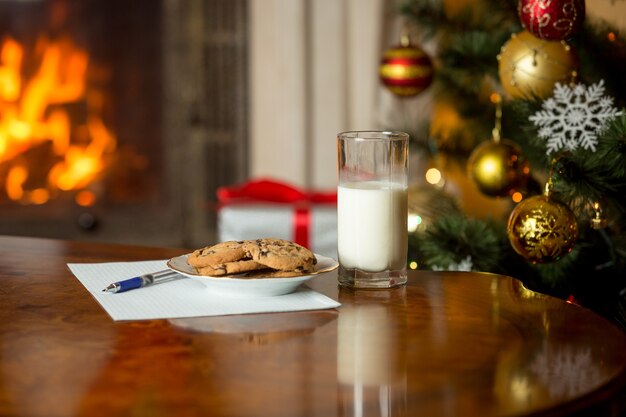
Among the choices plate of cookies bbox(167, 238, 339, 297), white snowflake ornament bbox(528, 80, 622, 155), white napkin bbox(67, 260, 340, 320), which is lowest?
white napkin bbox(67, 260, 340, 320)

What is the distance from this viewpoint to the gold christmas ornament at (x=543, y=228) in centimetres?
115

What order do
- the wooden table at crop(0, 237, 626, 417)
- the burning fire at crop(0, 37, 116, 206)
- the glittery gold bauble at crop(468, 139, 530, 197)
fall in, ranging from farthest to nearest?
the burning fire at crop(0, 37, 116, 206) → the glittery gold bauble at crop(468, 139, 530, 197) → the wooden table at crop(0, 237, 626, 417)

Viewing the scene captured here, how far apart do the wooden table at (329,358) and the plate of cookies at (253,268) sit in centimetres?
4

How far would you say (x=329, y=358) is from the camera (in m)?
0.68

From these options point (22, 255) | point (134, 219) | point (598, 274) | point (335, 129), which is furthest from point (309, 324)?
point (134, 219)

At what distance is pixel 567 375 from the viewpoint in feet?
2.10

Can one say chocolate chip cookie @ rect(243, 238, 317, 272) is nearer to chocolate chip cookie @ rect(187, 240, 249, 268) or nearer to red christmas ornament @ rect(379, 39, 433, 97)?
chocolate chip cookie @ rect(187, 240, 249, 268)

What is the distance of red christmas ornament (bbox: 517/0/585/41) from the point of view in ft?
4.17

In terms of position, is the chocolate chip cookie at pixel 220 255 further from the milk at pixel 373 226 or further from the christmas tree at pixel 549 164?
the christmas tree at pixel 549 164

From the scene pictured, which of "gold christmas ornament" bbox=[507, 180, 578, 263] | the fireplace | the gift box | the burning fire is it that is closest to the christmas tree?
"gold christmas ornament" bbox=[507, 180, 578, 263]

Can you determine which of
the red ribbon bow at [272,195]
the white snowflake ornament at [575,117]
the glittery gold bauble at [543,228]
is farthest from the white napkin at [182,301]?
the red ribbon bow at [272,195]

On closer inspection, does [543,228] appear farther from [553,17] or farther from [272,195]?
[272,195]

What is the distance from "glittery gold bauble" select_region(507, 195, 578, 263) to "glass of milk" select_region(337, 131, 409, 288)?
0.94 feet

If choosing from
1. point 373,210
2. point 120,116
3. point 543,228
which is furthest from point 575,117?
point 120,116
